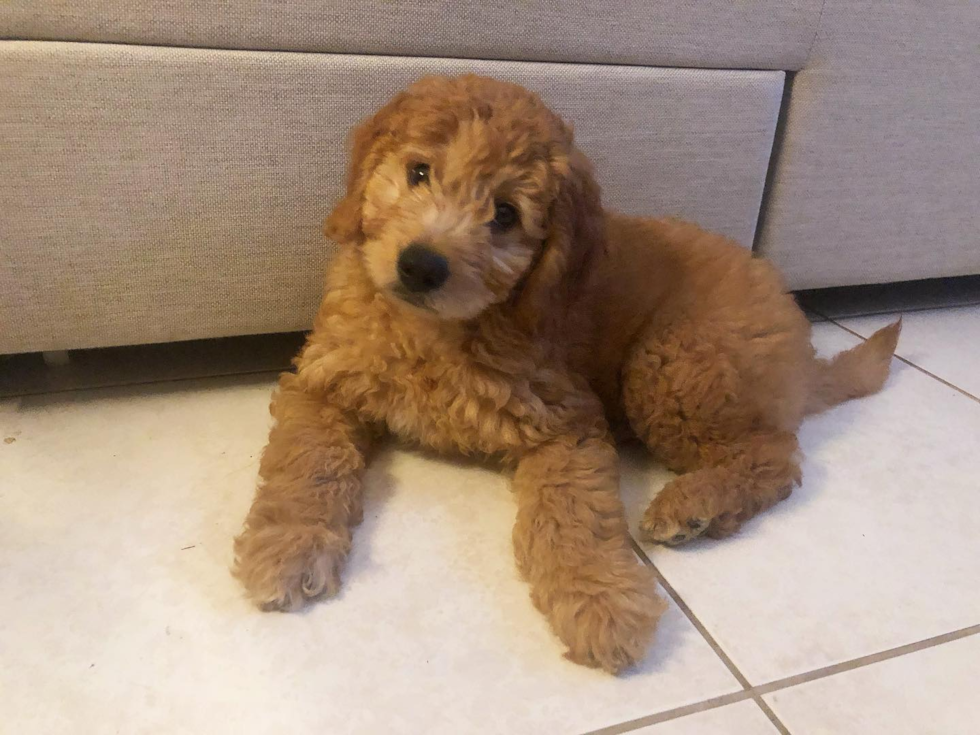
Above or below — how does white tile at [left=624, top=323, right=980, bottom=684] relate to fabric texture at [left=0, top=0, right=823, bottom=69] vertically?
below

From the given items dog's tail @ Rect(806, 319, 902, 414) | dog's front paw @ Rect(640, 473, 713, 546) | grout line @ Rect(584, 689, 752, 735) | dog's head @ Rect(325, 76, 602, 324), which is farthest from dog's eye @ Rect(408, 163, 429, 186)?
dog's tail @ Rect(806, 319, 902, 414)

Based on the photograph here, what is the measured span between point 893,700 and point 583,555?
48 cm

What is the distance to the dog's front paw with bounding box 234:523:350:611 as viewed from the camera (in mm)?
1113

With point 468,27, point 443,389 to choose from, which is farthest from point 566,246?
point 468,27

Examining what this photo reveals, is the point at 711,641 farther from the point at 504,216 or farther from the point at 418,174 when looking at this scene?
the point at 418,174

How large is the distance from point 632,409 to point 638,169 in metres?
0.63

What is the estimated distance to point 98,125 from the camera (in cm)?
138

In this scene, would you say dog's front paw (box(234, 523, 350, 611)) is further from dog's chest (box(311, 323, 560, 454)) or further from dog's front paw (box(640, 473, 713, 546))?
dog's front paw (box(640, 473, 713, 546))

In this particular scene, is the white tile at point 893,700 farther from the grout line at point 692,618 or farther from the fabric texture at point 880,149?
the fabric texture at point 880,149

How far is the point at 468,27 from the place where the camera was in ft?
5.00

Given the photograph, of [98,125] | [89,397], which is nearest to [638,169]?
[98,125]

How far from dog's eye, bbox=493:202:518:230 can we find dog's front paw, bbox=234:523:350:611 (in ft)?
1.87

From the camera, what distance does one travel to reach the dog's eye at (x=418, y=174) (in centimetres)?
123

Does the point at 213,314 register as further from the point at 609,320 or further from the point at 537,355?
the point at 609,320
